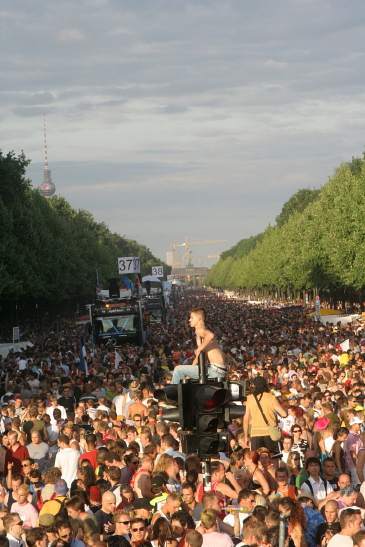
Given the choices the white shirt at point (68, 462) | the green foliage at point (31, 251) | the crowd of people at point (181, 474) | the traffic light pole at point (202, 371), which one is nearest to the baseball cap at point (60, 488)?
the crowd of people at point (181, 474)

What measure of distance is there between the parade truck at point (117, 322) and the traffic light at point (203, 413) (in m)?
48.9

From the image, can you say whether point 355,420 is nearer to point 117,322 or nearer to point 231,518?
point 231,518

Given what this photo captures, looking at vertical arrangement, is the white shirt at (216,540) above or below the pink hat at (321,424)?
below

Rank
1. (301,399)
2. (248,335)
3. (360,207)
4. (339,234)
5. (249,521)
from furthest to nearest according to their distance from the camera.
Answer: (339,234) → (360,207) → (248,335) → (301,399) → (249,521)

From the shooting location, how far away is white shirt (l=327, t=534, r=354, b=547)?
1204cm

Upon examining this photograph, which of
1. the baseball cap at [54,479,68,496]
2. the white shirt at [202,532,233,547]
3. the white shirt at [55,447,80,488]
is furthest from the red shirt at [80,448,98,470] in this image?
the white shirt at [202,532,233,547]

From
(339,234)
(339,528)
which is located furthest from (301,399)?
(339,234)

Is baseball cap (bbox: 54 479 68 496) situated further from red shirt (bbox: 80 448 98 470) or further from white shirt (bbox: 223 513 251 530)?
white shirt (bbox: 223 513 251 530)

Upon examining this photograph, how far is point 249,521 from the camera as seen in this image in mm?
11812

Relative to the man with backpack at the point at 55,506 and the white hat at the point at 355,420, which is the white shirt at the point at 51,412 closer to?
the white hat at the point at 355,420

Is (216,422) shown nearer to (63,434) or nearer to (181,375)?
(181,375)

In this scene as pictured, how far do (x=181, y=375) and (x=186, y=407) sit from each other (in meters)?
1.15

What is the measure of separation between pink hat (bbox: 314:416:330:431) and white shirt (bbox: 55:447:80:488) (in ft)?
11.2

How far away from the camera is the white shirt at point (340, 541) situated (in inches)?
474
